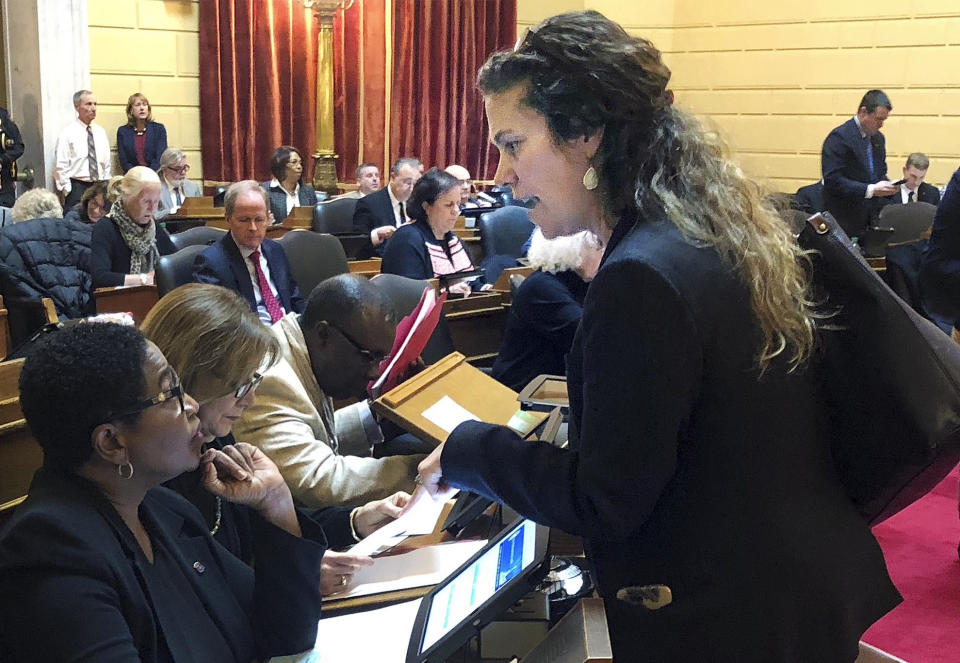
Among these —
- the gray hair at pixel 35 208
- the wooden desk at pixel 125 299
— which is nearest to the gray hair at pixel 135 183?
the gray hair at pixel 35 208

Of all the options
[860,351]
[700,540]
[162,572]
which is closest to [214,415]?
[162,572]

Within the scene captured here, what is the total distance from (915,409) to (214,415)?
102 centimetres

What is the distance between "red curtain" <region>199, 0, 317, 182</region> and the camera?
881 centimetres

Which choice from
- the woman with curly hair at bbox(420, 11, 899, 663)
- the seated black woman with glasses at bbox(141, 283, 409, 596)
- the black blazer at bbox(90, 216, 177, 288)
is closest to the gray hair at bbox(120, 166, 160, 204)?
the black blazer at bbox(90, 216, 177, 288)

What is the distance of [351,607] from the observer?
156cm

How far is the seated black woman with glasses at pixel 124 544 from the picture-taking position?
107cm

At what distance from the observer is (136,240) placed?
499 centimetres

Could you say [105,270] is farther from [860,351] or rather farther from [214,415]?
[860,351]

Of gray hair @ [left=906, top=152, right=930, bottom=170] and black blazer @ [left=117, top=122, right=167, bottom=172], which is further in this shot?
black blazer @ [left=117, top=122, right=167, bottom=172]

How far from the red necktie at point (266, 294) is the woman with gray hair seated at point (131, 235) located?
0.81 meters

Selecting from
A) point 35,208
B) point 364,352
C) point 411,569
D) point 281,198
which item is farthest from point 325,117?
point 411,569

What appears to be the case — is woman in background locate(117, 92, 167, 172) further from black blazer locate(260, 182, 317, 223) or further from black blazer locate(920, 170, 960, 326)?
black blazer locate(920, 170, 960, 326)

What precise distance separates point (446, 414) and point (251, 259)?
2502 mm

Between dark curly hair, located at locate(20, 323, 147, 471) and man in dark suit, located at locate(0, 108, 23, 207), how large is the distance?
6.74 meters
